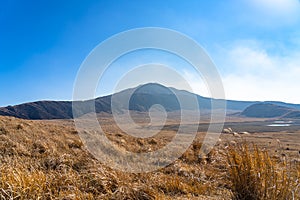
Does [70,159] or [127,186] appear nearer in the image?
[127,186]

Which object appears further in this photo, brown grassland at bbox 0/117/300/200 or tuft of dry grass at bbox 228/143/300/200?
brown grassland at bbox 0/117/300/200

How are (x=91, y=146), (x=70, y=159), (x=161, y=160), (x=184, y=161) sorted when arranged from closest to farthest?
1. (x=70, y=159)
2. (x=161, y=160)
3. (x=184, y=161)
4. (x=91, y=146)

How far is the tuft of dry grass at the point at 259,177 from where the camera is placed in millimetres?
3449

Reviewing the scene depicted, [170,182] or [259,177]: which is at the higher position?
[259,177]

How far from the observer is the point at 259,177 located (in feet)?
11.8

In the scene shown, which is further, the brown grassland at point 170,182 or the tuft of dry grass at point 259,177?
the brown grassland at point 170,182

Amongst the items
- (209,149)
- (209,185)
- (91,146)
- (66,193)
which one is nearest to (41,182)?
(66,193)

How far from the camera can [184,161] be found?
351 inches

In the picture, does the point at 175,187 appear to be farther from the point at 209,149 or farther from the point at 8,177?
the point at 209,149

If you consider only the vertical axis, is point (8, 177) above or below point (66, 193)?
above

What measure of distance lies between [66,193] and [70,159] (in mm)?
2638

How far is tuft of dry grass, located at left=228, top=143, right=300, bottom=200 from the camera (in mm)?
3449

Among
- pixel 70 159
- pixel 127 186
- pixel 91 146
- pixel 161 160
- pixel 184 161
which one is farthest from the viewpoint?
pixel 91 146

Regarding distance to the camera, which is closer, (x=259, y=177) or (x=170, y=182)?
(x=259, y=177)
